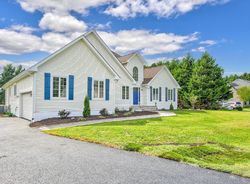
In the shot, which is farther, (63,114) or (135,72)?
(135,72)

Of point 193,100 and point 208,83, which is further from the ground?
point 208,83

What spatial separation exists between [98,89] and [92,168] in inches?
547

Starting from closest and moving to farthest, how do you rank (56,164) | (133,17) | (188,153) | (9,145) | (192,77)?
(56,164)
(188,153)
(9,145)
(133,17)
(192,77)

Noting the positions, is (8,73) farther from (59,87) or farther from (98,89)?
(59,87)

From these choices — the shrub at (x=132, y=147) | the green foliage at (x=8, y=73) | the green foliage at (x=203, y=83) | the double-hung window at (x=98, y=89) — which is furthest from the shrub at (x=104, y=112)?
the green foliage at (x=8, y=73)

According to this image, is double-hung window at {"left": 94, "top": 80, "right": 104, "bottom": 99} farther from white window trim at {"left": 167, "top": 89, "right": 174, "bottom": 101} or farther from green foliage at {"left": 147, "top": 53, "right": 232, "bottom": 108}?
green foliage at {"left": 147, "top": 53, "right": 232, "bottom": 108}

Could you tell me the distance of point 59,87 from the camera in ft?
54.3

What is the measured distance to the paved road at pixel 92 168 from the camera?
4.58 meters

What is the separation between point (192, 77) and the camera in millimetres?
36625

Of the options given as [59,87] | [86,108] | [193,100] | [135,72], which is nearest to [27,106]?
[59,87]

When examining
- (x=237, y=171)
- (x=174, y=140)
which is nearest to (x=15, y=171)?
(x=237, y=171)

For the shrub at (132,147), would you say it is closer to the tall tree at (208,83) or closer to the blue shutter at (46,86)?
the blue shutter at (46,86)

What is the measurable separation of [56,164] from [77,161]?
54 cm

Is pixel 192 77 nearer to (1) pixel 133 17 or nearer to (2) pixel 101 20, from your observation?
(1) pixel 133 17
